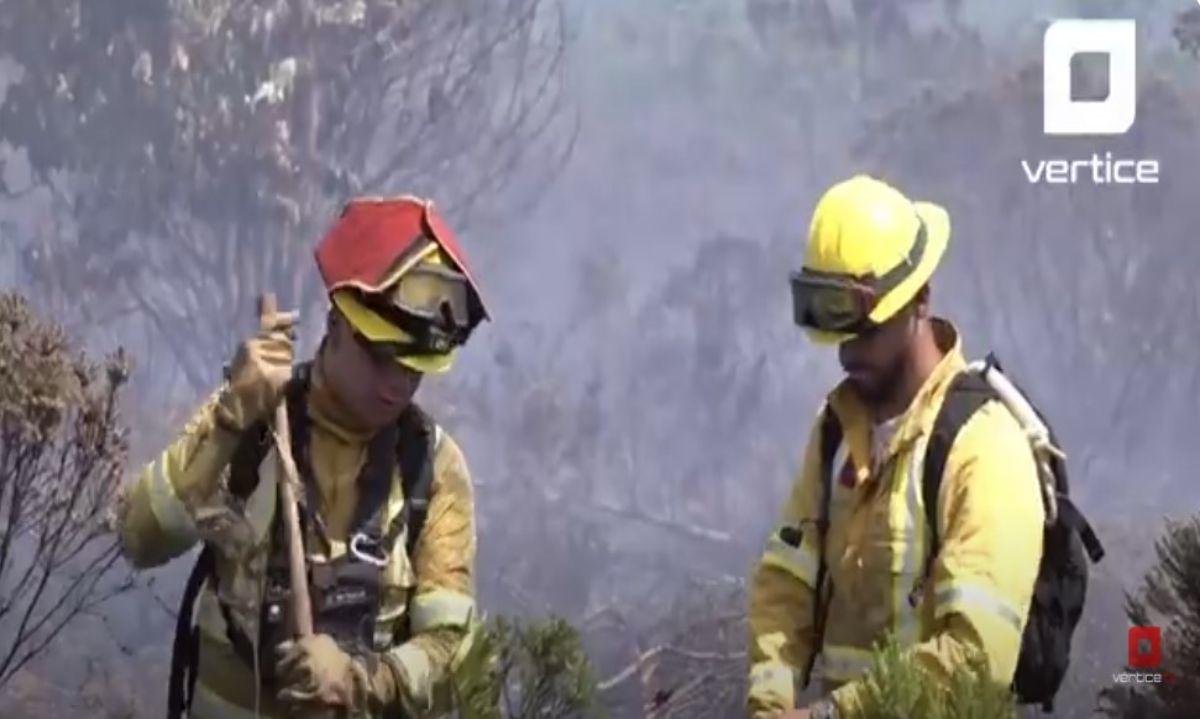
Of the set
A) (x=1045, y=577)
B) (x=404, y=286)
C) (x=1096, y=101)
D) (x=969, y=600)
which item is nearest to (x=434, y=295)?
(x=404, y=286)

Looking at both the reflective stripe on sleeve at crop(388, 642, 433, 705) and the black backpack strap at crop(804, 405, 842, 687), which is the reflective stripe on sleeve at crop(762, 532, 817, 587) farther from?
the reflective stripe on sleeve at crop(388, 642, 433, 705)

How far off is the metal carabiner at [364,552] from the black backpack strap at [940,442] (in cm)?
70

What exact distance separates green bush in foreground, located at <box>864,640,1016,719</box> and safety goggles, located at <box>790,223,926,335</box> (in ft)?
1.61

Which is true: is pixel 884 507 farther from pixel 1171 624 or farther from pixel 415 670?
pixel 1171 624

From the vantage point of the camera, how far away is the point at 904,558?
2979 millimetres

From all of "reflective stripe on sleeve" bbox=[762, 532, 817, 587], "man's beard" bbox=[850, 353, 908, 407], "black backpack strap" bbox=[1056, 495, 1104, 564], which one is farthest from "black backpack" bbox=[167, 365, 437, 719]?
"black backpack strap" bbox=[1056, 495, 1104, 564]

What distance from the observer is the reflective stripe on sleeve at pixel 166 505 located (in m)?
3.08

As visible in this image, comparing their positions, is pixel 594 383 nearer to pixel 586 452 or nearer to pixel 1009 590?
pixel 586 452

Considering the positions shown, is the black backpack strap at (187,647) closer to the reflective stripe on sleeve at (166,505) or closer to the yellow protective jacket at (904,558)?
the reflective stripe on sleeve at (166,505)

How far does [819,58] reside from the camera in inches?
159

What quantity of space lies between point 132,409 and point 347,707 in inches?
50.8

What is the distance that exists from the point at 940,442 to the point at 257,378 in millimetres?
855

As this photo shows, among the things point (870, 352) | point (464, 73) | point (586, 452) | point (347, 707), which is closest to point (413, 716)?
point (347, 707)

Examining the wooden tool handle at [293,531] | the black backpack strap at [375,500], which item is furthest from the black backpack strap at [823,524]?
the wooden tool handle at [293,531]
